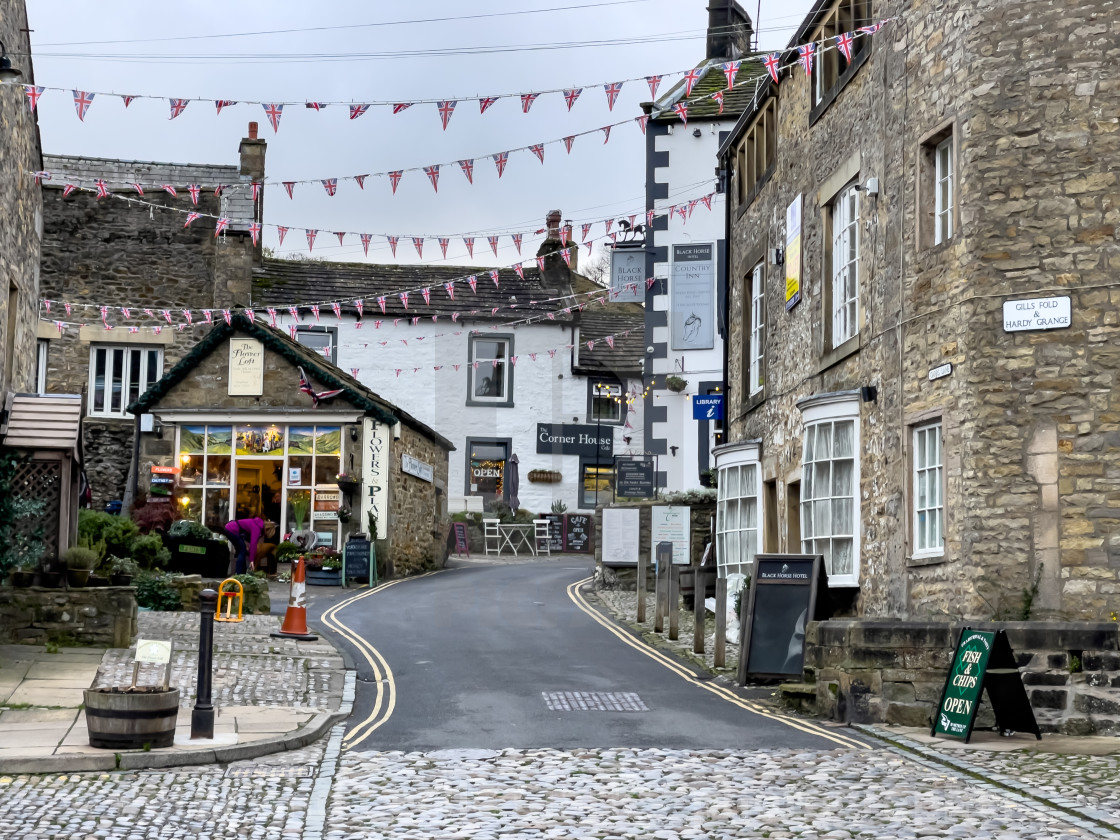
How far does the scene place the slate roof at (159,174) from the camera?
34.0 m

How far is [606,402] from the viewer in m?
39.5

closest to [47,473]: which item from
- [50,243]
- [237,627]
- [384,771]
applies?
[237,627]

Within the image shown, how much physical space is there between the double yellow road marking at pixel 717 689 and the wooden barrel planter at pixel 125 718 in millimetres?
5231

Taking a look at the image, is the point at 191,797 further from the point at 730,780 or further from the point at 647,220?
the point at 647,220

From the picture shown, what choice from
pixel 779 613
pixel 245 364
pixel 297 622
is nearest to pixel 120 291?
pixel 245 364

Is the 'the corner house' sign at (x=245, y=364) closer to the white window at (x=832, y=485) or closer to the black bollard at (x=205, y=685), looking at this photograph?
the white window at (x=832, y=485)

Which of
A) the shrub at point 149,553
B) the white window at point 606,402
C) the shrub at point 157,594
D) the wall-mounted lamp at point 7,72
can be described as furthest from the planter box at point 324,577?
the white window at point 606,402

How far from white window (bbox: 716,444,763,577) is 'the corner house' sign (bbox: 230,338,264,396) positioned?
39.2 feet

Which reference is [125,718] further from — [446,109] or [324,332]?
[324,332]

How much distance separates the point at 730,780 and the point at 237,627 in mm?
10235

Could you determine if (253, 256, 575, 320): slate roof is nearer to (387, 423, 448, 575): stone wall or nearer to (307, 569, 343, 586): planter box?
(387, 423, 448, 575): stone wall

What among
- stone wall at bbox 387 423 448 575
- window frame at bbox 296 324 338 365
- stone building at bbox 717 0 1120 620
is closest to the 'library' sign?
stone building at bbox 717 0 1120 620

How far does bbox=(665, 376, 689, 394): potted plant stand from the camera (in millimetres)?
31438

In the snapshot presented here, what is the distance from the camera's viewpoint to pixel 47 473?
53.5 ft
